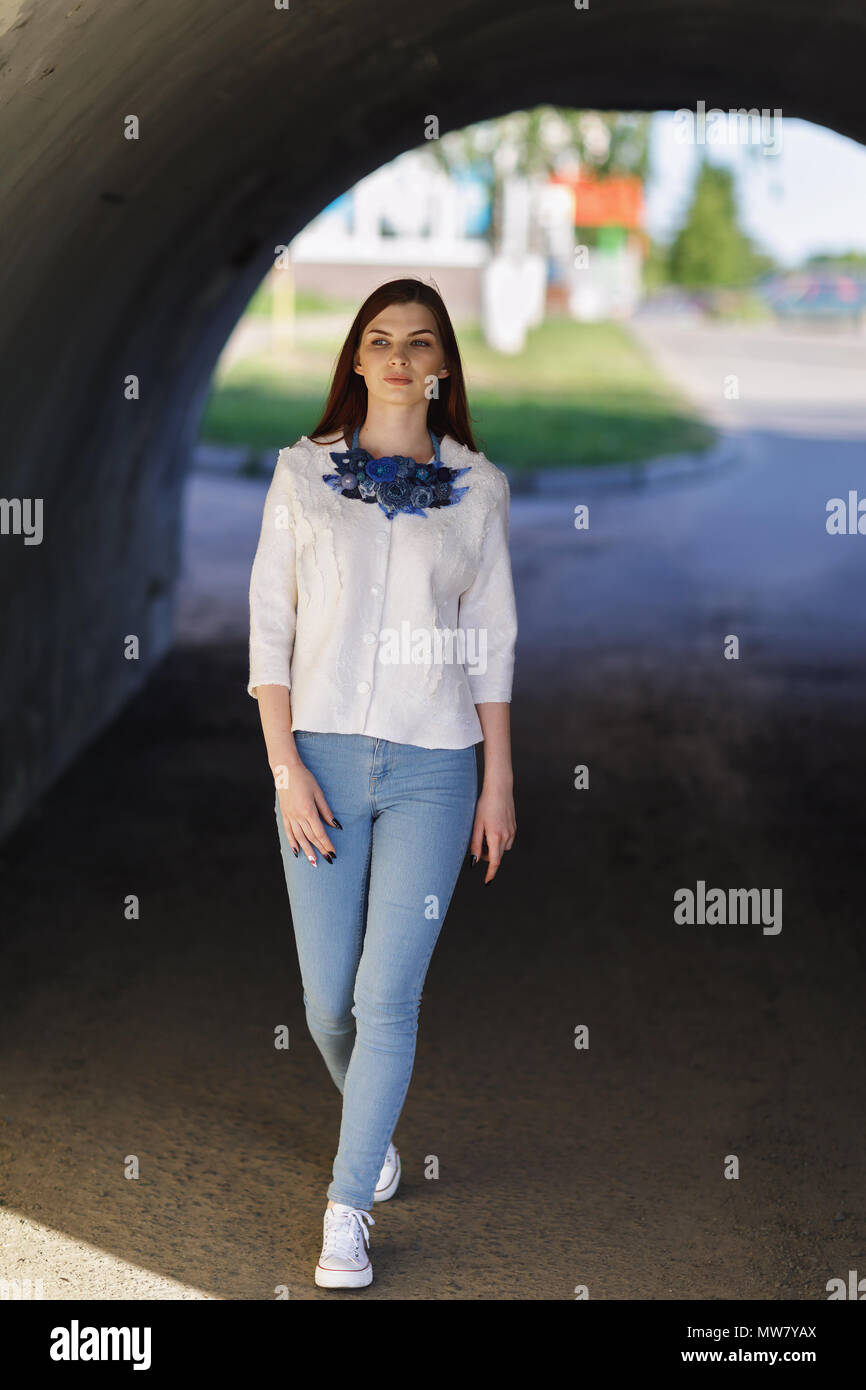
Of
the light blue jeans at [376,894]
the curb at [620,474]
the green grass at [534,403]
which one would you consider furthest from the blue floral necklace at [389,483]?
the green grass at [534,403]

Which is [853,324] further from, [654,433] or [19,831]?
[19,831]

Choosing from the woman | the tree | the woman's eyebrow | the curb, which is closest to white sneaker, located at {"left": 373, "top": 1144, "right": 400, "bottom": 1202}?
the woman

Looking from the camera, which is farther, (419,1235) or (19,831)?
(19,831)

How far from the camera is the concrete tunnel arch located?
4.62 m

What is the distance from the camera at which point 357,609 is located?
11.6 feet

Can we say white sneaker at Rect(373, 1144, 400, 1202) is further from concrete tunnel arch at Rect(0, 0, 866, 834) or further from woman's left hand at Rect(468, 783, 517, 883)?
concrete tunnel arch at Rect(0, 0, 866, 834)

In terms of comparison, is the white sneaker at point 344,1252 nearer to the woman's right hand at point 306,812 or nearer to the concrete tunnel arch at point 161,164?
the woman's right hand at point 306,812

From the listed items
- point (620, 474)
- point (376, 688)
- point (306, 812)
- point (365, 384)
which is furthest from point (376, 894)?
point (620, 474)

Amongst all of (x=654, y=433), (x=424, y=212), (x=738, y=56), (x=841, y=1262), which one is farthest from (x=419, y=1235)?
(x=424, y=212)

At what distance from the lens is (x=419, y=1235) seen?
391cm

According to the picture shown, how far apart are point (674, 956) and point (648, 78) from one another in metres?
4.34

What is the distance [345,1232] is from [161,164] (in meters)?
3.78
